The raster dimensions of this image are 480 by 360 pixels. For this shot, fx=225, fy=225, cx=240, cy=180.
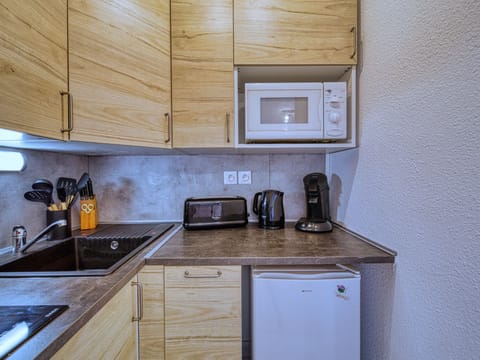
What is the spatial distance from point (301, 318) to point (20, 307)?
89 centimetres

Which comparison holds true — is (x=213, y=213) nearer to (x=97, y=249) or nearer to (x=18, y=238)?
(x=97, y=249)

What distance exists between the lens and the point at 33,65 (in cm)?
68

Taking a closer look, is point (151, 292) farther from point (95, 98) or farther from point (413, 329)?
point (413, 329)

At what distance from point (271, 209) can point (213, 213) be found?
0.34 metres

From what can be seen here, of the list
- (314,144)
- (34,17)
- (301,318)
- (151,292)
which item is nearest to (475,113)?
(314,144)

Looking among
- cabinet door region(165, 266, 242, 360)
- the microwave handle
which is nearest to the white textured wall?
the microwave handle

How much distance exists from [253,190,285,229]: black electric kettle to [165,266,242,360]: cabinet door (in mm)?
466

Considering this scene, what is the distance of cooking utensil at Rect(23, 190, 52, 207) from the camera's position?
965 millimetres

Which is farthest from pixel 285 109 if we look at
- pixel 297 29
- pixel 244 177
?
pixel 244 177

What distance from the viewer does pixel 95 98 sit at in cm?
89

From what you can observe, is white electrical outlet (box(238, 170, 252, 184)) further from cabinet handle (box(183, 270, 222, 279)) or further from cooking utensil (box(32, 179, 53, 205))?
cooking utensil (box(32, 179, 53, 205))

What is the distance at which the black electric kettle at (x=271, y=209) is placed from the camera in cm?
128

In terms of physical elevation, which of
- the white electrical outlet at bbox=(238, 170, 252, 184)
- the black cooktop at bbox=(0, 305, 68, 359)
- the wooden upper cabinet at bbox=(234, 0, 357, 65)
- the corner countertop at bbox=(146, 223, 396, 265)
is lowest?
the black cooktop at bbox=(0, 305, 68, 359)

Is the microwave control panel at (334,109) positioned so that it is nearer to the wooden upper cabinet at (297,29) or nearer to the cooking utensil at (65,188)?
the wooden upper cabinet at (297,29)
